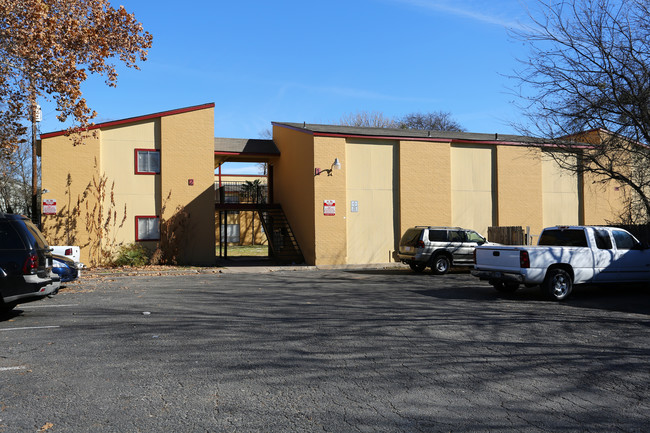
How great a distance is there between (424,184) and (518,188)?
18.0 feet

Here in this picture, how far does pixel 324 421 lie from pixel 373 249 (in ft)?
64.8

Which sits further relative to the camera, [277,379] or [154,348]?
[154,348]

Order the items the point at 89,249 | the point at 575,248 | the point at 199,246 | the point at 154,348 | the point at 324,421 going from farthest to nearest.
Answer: the point at 199,246
the point at 89,249
the point at 575,248
the point at 154,348
the point at 324,421

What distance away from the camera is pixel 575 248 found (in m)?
12.5

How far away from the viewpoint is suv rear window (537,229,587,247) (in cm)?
1300

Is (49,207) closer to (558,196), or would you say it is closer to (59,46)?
(59,46)

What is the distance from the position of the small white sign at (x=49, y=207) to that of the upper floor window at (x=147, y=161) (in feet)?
12.1

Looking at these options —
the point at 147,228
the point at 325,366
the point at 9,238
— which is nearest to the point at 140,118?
the point at 147,228

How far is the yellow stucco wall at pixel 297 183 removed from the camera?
2366 cm

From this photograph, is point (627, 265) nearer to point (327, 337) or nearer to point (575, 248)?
point (575, 248)

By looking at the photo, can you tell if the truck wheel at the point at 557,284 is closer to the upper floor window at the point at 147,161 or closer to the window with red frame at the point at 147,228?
the window with red frame at the point at 147,228

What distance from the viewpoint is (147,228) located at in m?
23.5

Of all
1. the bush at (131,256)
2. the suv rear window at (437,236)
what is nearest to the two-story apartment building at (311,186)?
the bush at (131,256)

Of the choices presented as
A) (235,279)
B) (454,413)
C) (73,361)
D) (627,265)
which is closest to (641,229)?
(627,265)
